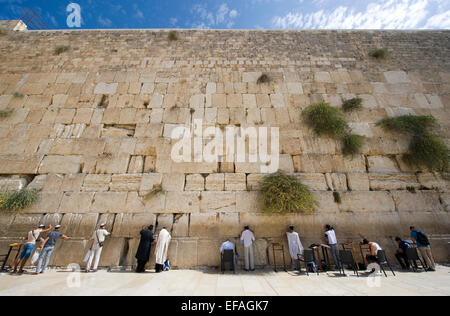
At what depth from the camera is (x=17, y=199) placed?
5102 millimetres

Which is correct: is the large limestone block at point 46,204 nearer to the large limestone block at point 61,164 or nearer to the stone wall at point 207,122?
the stone wall at point 207,122

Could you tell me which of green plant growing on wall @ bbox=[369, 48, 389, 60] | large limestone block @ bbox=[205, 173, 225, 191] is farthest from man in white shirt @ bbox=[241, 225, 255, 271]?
green plant growing on wall @ bbox=[369, 48, 389, 60]

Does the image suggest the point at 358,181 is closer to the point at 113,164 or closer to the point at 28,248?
the point at 113,164

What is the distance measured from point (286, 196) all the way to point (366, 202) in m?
2.42

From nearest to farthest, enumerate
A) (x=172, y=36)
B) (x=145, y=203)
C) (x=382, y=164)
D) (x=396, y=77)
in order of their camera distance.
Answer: (x=145, y=203) < (x=382, y=164) < (x=396, y=77) < (x=172, y=36)

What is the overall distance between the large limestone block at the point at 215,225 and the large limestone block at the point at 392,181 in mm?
4247

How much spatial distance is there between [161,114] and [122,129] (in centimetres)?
139

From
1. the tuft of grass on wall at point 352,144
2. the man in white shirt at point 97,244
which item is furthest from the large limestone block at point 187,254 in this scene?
the tuft of grass on wall at point 352,144

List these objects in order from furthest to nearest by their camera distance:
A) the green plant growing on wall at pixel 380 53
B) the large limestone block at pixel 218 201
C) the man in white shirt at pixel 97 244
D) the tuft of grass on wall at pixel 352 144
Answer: the green plant growing on wall at pixel 380 53 < the tuft of grass on wall at pixel 352 144 < the large limestone block at pixel 218 201 < the man in white shirt at pixel 97 244

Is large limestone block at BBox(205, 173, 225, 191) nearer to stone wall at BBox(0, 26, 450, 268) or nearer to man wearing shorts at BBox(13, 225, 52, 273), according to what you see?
stone wall at BBox(0, 26, 450, 268)

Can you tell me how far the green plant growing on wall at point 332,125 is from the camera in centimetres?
589

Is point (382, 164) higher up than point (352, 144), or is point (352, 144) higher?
point (352, 144)

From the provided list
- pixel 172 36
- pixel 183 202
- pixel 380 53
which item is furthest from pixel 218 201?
pixel 380 53
